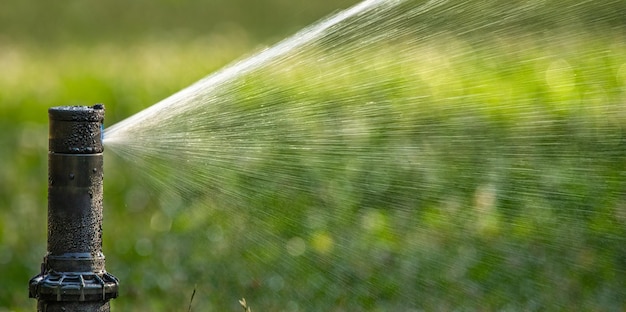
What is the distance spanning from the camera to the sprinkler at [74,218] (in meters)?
2.24

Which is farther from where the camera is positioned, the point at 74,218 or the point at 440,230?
the point at 440,230

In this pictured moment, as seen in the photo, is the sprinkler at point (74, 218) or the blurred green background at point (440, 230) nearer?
the sprinkler at point (74, 218)

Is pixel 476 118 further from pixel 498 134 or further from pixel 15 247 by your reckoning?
pixel 15 247

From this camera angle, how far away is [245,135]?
3.38 metres

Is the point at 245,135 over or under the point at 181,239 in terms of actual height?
over

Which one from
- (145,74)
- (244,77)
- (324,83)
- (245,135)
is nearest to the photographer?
(244,77)

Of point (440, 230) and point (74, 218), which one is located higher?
point (74, 218)

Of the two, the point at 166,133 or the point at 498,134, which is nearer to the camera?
the point at 166,133

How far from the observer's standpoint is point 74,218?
2.28 m

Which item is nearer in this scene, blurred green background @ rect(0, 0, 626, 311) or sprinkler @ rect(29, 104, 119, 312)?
sprinkler @ rect(29, 104, 119, 312)

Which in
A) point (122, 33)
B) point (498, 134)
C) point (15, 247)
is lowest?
point (15, 247)

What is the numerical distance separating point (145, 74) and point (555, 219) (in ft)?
10.8

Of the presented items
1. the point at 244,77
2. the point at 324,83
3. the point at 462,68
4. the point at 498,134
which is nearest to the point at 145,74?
the point at 324,83

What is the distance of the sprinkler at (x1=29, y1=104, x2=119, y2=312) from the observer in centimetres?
224
